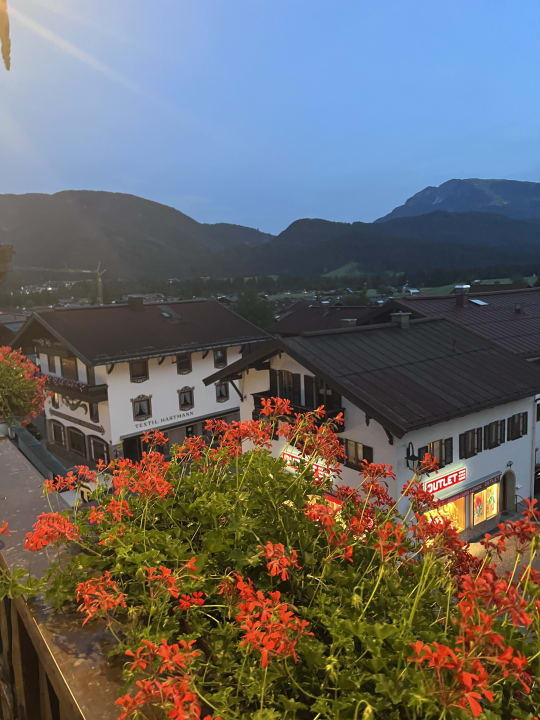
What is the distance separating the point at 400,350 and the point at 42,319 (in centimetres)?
1777

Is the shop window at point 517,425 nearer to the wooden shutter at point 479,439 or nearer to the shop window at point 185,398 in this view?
the wooden shutter at point 479,439

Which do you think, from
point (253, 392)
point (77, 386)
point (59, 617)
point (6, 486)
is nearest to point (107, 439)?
point (77, 386)

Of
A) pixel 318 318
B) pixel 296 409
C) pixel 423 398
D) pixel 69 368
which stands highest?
pixel 318 318

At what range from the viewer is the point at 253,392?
2058 centimetres

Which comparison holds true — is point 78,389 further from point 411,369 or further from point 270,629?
point 270,629

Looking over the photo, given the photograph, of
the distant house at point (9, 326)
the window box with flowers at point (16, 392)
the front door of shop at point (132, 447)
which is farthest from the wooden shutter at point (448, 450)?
the distant house at point (9, 326)

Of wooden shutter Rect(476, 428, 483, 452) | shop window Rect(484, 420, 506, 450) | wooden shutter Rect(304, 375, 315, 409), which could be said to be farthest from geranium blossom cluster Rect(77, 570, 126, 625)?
shop window Rect(484, 420, 506, 450)

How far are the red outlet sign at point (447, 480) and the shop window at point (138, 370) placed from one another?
15534mm

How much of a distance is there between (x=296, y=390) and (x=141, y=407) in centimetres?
1124

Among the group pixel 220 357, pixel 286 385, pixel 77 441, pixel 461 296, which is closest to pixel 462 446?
pixel 286 385

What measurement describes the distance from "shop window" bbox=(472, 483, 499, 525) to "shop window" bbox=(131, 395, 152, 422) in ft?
52.4

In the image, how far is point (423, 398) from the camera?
1566 centimetres

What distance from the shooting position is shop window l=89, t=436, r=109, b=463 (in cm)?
2624

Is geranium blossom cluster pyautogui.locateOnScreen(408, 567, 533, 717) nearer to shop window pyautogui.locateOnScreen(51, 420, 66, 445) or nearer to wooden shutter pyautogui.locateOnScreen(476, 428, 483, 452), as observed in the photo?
wooden shutter pyautogui.locateOnScreen(476, 428, 483, 452)
